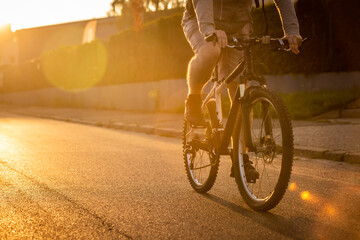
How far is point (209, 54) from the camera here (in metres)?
4.03

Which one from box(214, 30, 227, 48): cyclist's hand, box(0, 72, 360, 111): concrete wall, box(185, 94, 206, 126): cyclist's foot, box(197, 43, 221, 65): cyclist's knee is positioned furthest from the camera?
box(0, 72, 360, 111): concrete wall

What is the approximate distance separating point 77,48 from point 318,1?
15.2 m

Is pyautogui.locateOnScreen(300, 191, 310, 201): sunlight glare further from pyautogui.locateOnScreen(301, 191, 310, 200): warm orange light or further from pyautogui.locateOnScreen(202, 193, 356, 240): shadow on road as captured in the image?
pyautogui.locateOnScreen(202, 193, 356, 240): shadow on road

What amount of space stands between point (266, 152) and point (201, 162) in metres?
1.16

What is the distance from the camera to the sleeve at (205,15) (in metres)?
3.70

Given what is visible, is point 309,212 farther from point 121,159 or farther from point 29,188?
point 121,159

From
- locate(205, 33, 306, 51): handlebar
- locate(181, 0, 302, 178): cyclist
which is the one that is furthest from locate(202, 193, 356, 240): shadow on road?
locate(205, 33, 306, 51): handlebar

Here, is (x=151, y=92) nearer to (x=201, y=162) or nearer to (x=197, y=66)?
(x=201, y=162)

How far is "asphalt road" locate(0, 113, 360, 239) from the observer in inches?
124

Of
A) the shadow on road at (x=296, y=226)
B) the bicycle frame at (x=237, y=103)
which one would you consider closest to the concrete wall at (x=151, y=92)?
the bicycle frame at (x=237, y=103)

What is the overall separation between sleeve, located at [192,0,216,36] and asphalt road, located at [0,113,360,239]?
1.34 m

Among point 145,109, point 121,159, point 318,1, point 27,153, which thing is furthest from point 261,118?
point 145,109

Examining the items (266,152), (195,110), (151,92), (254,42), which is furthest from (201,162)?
(151,92)

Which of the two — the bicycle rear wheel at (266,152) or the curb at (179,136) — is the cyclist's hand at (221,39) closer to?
the bicycle rear wheel at (266,152)
